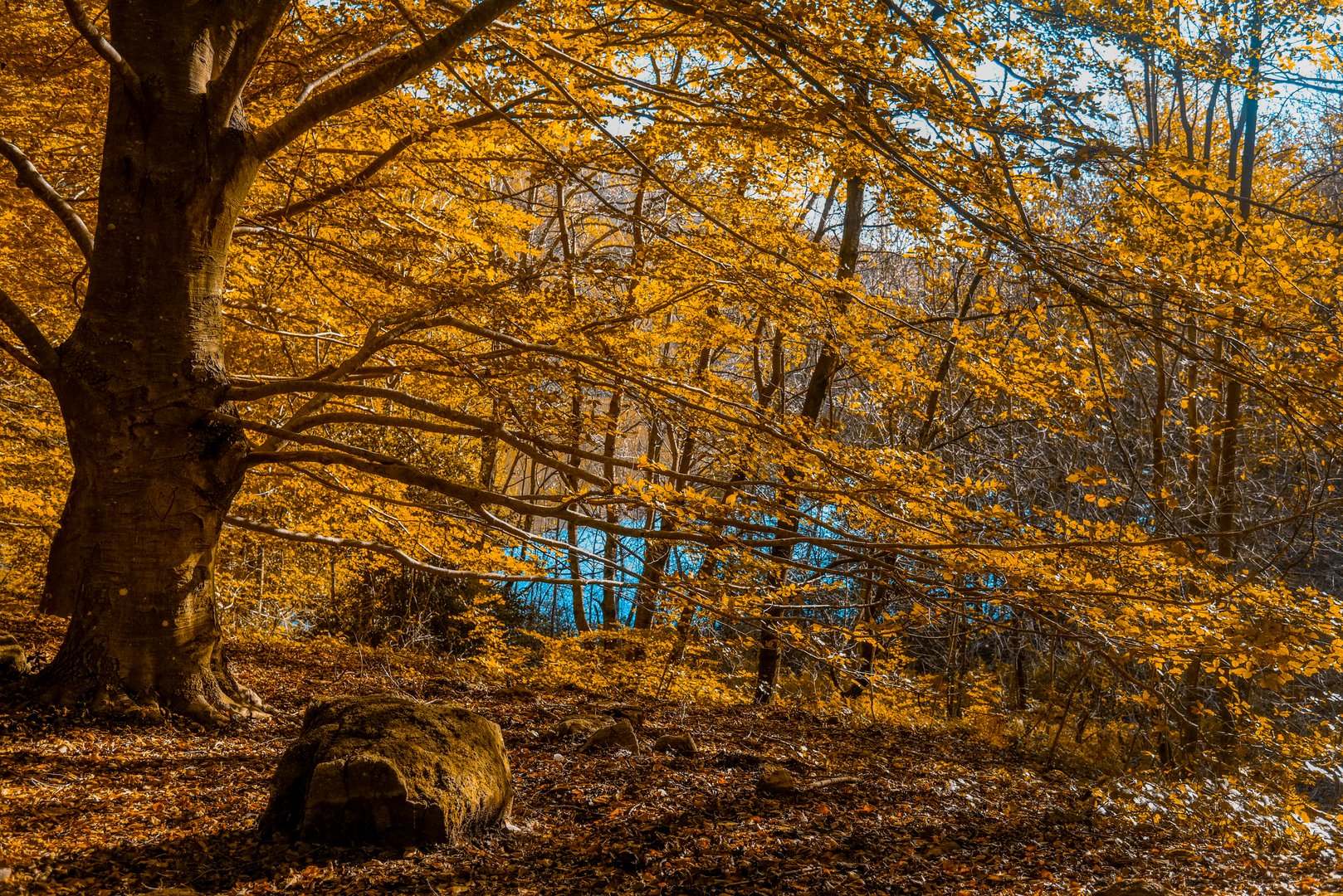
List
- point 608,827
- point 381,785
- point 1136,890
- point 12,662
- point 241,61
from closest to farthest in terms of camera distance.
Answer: point 381,785 → point 1136,890 → point 608,827 → point 241,61 → point 12,662

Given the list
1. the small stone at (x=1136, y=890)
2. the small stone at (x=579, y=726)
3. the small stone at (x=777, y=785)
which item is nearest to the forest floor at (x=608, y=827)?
the small stone at (x=777, y=785)

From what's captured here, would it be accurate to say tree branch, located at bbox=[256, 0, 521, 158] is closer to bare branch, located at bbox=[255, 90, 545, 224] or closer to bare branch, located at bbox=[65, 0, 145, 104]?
bare branch, located at bbox=[65, 0, 145, 104]

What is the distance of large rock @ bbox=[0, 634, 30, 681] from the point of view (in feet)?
14.2

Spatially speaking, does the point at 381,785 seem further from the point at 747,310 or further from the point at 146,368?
the point at 747,310

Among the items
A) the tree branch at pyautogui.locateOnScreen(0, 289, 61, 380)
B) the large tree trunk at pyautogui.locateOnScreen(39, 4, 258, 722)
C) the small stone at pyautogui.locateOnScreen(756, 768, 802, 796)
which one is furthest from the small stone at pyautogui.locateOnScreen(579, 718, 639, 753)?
the tree branch at pyautogui.locateOnScreen(0, 289, 61, 380)

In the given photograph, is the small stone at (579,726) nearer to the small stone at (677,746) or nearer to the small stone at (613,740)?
the small stone at (613,740)

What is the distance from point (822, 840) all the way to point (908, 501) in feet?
5.29

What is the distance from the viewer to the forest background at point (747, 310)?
312cm

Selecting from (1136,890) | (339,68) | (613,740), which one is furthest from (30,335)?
(1136,890)

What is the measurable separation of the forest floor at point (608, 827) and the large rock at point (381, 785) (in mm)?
81

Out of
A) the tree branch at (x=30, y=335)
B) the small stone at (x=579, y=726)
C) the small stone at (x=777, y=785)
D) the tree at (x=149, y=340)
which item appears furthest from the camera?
the small stone at (x=579, y=726)

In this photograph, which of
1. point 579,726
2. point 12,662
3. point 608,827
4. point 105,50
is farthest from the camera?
point 579,726

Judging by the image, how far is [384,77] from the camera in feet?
12.1

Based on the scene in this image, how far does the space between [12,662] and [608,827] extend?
10.8 ft
